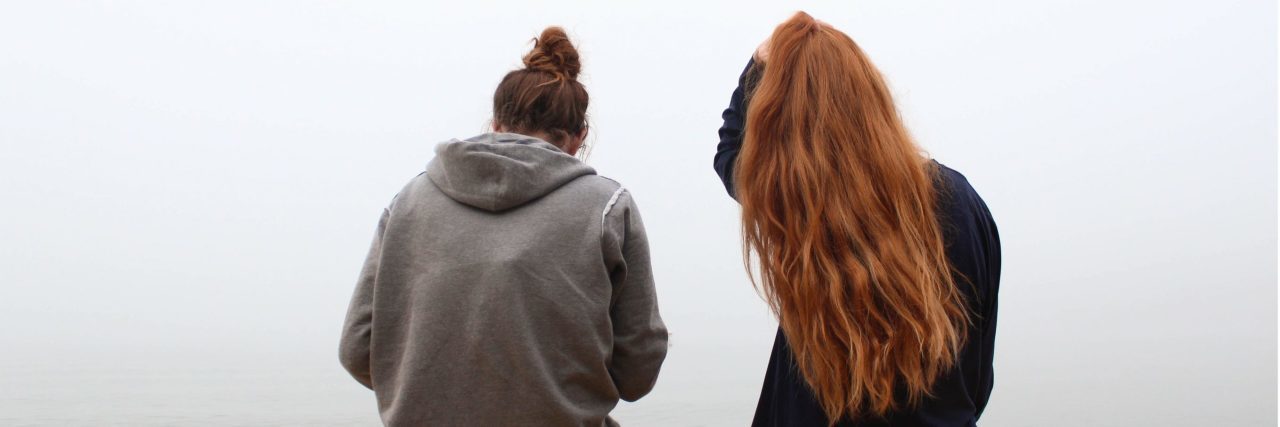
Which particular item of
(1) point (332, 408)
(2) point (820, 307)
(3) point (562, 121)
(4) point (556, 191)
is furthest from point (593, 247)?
(1) point (332, 408)

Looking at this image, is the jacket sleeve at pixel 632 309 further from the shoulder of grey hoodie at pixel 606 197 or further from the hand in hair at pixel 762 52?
the hand in hair at pixel 762 52

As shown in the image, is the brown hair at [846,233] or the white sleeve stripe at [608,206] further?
the white sleeve stripe at [608,206]

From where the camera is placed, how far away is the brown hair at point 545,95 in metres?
1.71

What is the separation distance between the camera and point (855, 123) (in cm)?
139

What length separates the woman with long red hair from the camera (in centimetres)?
135

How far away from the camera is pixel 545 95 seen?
171 centimetres

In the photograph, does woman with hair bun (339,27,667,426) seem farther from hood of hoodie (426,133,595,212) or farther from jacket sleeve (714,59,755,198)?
jacket sleeve (714,59,755,198)

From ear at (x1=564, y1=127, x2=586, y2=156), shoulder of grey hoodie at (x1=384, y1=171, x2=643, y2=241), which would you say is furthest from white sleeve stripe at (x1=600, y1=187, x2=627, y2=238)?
ear at (x1=564, y1=127, x2=586, y2=156)

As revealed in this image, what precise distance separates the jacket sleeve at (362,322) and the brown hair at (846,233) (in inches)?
24.5

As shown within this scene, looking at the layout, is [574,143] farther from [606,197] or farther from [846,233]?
[846,233]

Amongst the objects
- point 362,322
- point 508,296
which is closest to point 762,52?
point 508,296

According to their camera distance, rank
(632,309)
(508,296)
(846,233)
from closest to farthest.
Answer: (846,233), (508,296), (632,309)

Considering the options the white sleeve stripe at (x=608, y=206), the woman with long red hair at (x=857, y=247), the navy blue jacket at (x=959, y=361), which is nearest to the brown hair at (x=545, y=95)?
the white sleeve stripe at (x=608, y=206)

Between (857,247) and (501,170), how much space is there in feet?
1.77
